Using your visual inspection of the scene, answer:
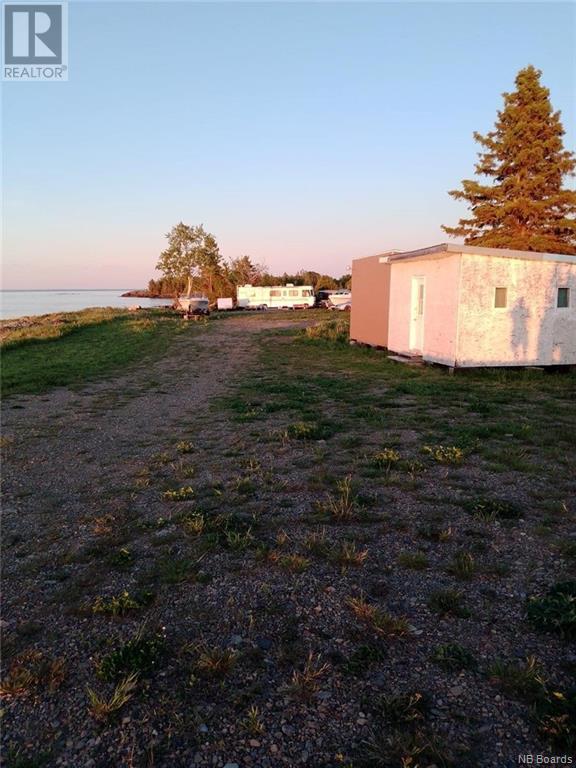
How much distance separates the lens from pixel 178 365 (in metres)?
14.4

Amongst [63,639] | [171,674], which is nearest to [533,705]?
[171,674]

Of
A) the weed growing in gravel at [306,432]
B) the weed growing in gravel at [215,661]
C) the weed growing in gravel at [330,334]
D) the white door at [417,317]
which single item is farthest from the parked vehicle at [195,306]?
the weed growing in gravel at [215,661]

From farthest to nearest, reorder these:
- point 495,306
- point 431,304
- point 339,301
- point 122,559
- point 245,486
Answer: point 339,301 → point 431,304 → point 495,306 → point 245,486 → point 122,559

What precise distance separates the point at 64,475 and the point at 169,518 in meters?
1.88

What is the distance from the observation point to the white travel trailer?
4562 cm

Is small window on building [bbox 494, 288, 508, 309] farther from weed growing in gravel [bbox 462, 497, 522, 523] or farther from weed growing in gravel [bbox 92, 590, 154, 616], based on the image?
weed growing in gravel [bbox 92, 590, 154, 616]

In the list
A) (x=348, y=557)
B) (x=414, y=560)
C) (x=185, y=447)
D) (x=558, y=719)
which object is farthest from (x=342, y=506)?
(x=185, y=447)

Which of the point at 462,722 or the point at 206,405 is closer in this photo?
the point at 462,722

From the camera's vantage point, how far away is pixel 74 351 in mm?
16766

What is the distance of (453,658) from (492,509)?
192 centimetres

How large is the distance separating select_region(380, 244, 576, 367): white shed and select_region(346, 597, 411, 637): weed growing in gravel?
9.27m

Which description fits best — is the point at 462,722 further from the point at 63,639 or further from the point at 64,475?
the point at 64,475

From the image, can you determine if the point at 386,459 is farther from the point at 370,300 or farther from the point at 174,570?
the point at 370,300

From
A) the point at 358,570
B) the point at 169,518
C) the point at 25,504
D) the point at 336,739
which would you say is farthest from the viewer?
the point at 25,504
